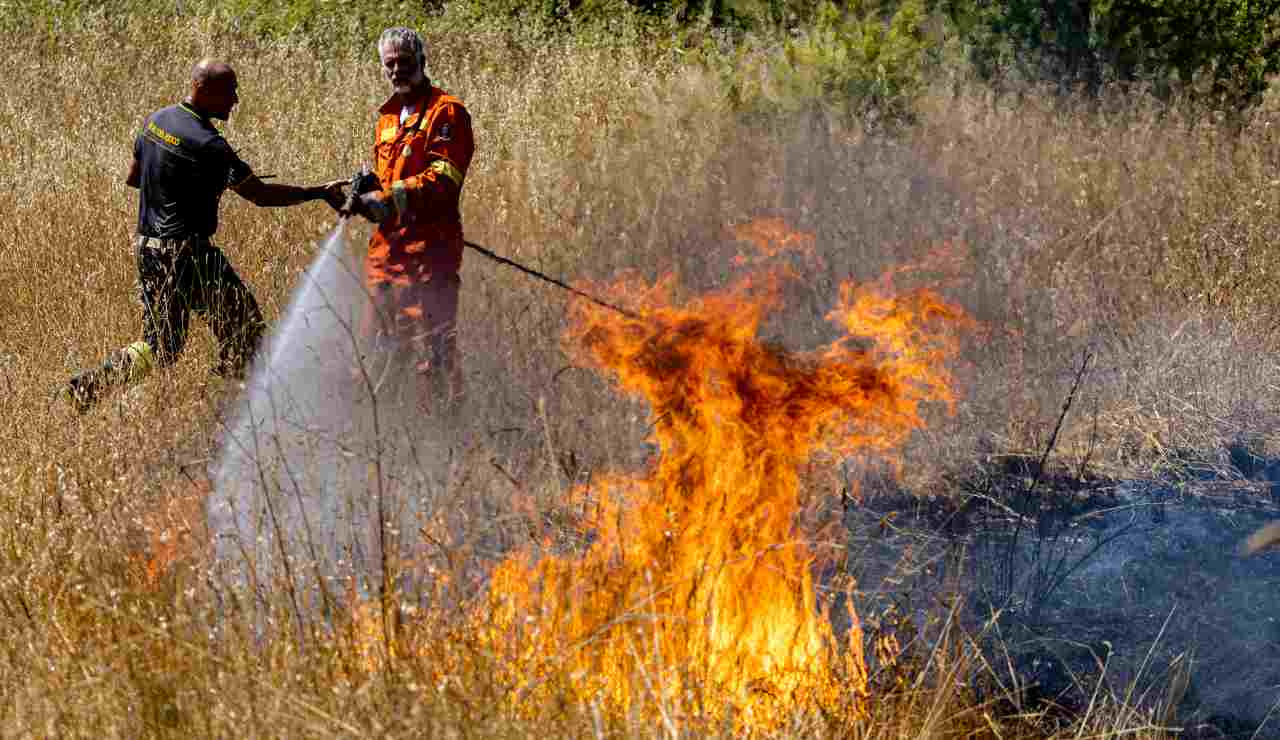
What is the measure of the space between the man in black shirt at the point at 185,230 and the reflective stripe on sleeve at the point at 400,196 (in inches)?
12.6

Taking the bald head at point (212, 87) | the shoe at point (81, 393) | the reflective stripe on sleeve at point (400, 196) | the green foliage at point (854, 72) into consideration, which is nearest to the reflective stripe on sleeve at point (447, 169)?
the reflective stripe on sleeve at point (400, 196)

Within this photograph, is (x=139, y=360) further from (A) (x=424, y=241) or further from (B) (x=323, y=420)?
(A) (x=424, y=241)

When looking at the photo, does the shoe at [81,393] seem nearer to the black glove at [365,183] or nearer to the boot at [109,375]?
the boot at [109,375]

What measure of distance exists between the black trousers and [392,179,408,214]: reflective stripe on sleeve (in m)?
1.00

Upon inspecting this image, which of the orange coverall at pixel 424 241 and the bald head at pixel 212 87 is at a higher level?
the bald head at pixel 212 87

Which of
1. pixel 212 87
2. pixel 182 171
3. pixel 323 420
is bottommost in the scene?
pixel 323 420

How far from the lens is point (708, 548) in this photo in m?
3.86

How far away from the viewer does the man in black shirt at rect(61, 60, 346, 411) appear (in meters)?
5.54

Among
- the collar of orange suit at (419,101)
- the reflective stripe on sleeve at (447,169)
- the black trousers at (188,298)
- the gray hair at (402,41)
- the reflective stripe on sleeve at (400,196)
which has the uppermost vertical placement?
the gray hair at (402,41)

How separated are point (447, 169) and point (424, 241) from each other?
1.03 feet

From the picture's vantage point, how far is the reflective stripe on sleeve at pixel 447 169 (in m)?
5.25

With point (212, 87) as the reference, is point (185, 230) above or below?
below

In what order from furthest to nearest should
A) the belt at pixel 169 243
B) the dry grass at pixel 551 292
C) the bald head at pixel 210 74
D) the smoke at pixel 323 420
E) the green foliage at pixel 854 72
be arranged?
the green foliage at pixel 854 72, the belt at pixel 169 243, the bald head at pixel 210 74, the smoke at pixel 323 420, the dry grass at pixel 551 292

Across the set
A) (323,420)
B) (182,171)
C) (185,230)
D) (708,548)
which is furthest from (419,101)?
(708,548)
